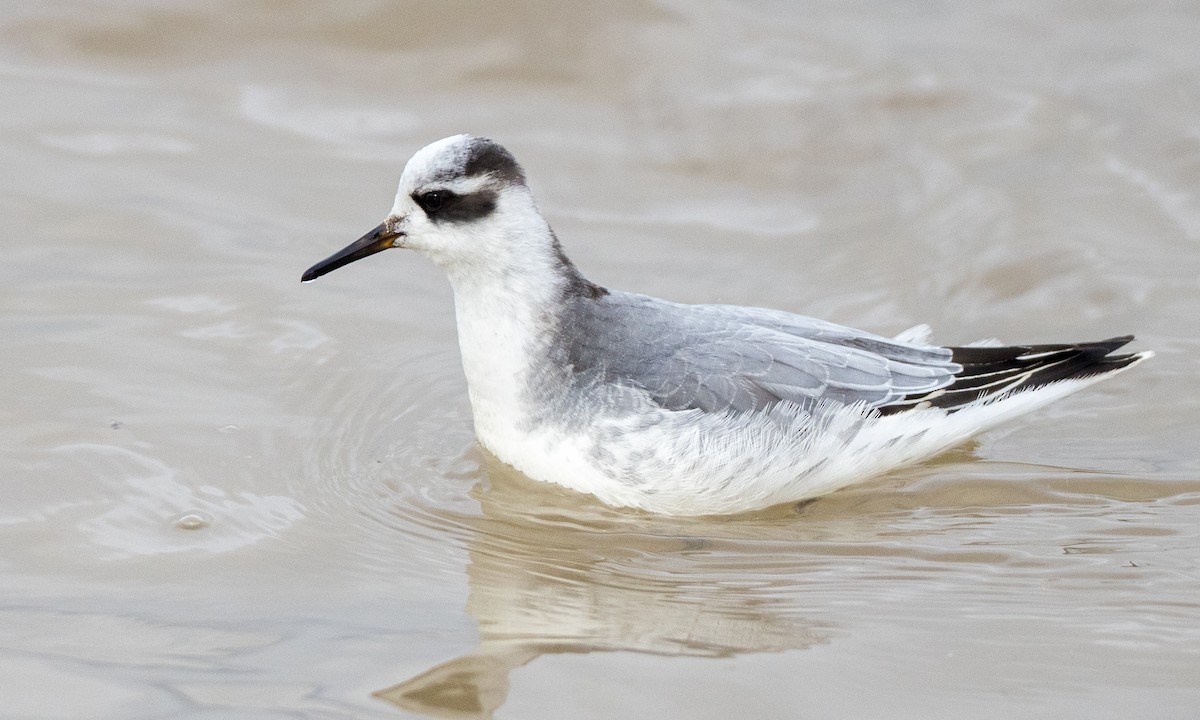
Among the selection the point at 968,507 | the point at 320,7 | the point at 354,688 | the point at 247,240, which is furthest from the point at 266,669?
the point at 320,7

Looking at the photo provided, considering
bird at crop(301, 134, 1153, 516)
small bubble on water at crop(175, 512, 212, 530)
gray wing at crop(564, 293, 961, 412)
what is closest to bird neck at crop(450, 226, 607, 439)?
bird at crop(301, 134, 1153, 516)

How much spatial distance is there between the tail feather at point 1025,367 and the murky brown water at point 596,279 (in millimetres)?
405

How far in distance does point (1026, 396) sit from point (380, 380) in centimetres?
311

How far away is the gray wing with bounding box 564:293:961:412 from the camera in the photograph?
582cm

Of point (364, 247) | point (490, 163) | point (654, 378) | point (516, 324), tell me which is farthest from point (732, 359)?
point (364, 247)

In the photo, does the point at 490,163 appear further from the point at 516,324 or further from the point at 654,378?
the point at 654,378

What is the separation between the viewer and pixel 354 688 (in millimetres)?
4457

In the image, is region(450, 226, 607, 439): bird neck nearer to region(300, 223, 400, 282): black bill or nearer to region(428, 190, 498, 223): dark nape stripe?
region(428, 190, 498, 223): dark nape stripe

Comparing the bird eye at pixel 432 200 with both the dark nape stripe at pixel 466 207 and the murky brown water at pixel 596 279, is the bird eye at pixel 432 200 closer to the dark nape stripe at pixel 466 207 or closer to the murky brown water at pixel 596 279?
the dark nape stripe at pixel 466 207

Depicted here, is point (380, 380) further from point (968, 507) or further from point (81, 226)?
point (968, 507)

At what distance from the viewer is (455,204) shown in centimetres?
586

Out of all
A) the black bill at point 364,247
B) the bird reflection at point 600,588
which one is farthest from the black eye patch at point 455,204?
the bird reflection at point 600,588

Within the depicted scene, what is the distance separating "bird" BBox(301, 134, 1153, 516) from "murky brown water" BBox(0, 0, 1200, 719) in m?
0.24

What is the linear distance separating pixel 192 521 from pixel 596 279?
3179 mm
